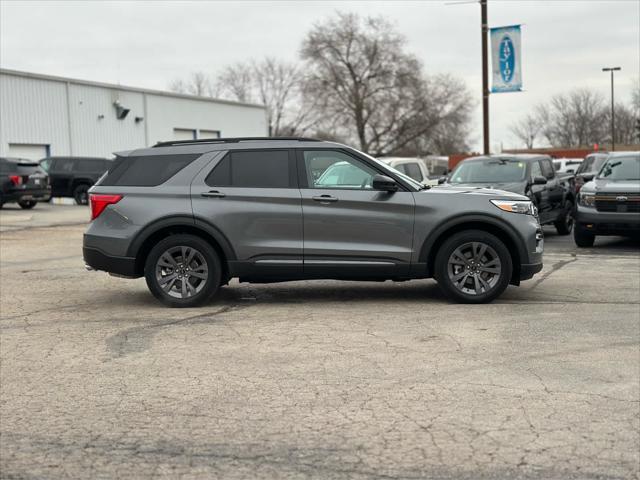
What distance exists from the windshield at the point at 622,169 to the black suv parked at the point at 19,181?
18.5 metres

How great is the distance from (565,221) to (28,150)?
2631 cm

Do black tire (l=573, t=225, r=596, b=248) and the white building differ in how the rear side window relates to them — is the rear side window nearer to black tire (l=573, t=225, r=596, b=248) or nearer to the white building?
black tire (l=573, t=225, r=596, b=248)

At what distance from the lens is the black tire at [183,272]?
9.05 metres

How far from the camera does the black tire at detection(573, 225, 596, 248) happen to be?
48.6ft

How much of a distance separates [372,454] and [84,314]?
511 centimetres

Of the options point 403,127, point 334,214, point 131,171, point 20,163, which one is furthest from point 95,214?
point 403,127

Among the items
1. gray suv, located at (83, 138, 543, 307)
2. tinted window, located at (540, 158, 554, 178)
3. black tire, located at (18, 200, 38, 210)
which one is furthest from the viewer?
black tire, located at (18, 200, 38, 210)

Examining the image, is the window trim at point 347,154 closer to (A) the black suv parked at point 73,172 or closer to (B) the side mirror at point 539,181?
(B) the side mirror at point 539,181

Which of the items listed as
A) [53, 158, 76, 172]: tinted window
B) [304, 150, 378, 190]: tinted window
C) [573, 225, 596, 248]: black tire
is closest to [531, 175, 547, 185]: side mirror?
[573, 225, 596, 248]: black tire

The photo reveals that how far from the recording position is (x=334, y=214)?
9.06m

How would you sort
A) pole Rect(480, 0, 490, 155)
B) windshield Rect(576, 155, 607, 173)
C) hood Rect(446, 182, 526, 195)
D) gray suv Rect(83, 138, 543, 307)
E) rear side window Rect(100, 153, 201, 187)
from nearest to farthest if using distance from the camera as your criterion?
gray suv Rect(83, 138, 543, 307), rear side window Rect(100, 153, 201, 187), hood Rect(446, 182, 526, 195), windshield Rect(576, 155, 607, 173), pole Rect(480, 0, 490, 155)

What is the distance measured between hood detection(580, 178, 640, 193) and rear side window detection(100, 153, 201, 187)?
26.1ft

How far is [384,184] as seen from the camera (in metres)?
8.98

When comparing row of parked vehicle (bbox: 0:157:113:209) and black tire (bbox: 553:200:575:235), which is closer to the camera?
black tire (bbox: 553:200:575:235)
